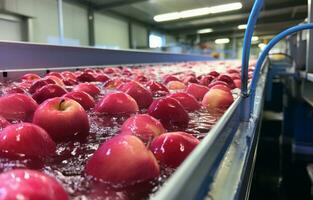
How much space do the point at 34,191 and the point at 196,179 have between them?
0.19 metres

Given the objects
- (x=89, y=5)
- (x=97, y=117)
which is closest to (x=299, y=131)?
(x=97, y=117)

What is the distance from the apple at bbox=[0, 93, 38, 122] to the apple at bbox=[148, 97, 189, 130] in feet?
1.16

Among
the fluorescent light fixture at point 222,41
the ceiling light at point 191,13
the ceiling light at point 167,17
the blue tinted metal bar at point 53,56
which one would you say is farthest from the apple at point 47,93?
the fluorescent light fixture at point 222,41

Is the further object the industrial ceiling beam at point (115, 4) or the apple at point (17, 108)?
the industrial ceiling beam at point (115, 4)

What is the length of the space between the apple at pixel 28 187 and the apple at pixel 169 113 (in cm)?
53

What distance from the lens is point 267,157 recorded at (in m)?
3.52

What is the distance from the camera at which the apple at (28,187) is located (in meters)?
0.33

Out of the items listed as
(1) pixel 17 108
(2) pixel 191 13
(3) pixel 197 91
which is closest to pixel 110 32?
(2) pixel 191 13

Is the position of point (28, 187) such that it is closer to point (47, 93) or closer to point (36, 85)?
point (47, 93)

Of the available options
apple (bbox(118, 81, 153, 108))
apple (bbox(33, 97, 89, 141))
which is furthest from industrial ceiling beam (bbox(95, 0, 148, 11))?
apple (bbox(33, 97, 89, 141))

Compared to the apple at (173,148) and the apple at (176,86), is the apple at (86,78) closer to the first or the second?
the apple at (176,86)

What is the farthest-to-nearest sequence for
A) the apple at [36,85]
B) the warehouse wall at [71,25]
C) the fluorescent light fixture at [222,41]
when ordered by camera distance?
the fluorescent light fixture at [222,41] → the warehouse wall at [71,25] → the apple at [36,85]

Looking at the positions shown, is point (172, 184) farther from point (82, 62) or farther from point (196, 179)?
point (82, 62)

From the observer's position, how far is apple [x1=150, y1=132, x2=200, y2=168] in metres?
0.56
